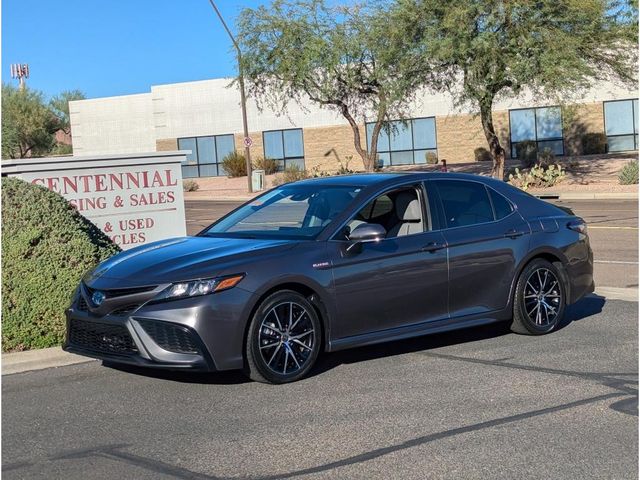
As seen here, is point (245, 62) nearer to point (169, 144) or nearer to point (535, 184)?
point (535, 184)

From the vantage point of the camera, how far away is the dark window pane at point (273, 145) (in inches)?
2375

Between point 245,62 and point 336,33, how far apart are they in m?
4.18

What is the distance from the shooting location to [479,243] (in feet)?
28.3

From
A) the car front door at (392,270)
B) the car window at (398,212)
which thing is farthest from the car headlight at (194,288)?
the car window at (398,212)

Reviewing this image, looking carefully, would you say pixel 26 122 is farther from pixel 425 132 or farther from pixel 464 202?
pixel 464 202

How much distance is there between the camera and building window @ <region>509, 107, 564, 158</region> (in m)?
52.1

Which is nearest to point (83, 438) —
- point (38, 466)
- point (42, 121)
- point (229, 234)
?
point (38, 466)

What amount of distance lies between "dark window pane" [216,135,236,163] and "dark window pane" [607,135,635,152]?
2278cm

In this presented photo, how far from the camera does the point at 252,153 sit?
60938 millimetres

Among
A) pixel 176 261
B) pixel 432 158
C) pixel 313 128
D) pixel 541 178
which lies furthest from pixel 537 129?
pixel 176 261

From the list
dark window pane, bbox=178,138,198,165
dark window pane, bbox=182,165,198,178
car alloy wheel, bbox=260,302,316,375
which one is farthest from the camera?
dark window pane, bbox=182,165,198,178

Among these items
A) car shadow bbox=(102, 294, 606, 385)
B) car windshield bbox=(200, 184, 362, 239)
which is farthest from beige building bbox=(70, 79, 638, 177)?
car windshield bbox=(200, 184, 362, 239)

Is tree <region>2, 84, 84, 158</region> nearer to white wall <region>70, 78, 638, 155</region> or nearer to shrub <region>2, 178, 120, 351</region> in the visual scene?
white wall <region>70, 78, 638, 155</region>

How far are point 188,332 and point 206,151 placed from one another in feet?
184
